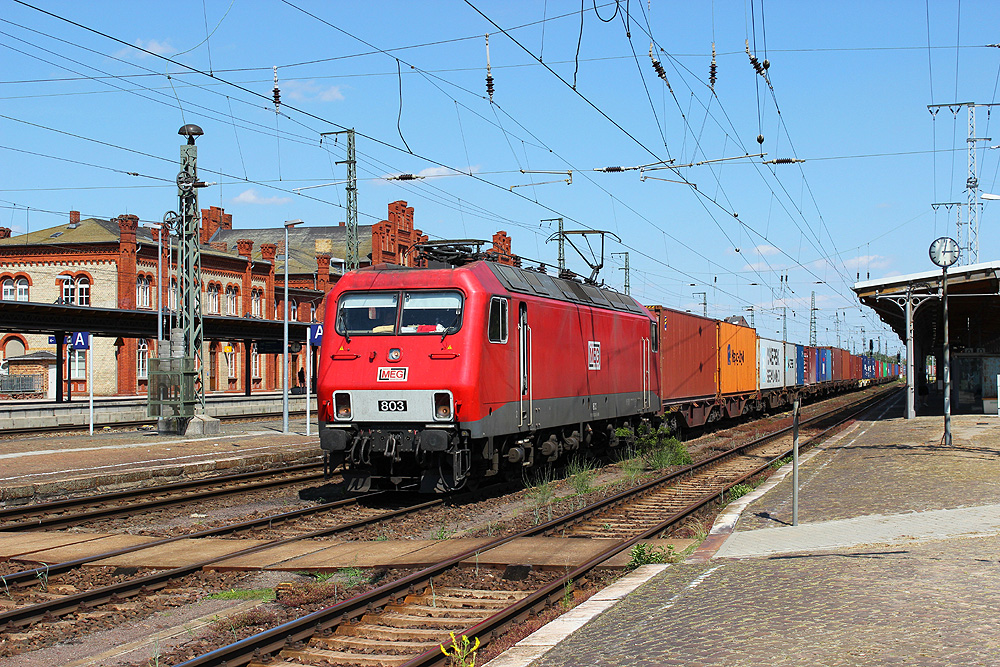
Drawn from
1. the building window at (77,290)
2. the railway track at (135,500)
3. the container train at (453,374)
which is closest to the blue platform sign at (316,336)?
the railway track at (135,500)

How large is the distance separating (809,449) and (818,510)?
448 inches

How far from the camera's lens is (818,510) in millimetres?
12172

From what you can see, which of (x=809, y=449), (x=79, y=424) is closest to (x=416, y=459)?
(x=809, y=449)

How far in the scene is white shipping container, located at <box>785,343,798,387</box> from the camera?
4216 centimetres

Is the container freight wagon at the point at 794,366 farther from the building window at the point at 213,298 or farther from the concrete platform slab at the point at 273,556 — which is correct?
the building window at the point at 213,298

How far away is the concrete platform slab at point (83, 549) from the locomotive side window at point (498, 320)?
5456mm

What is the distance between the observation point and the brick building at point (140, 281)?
52094 mm

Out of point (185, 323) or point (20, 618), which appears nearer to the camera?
point (20, 618)

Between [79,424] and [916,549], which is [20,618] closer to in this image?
[916,549]

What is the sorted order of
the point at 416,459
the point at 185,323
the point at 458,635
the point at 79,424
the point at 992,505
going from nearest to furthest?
1. the point at 458,635
2. the point at 992,505
3. the point at 416,459
4. the point at 185,323
5. the point at 79,424

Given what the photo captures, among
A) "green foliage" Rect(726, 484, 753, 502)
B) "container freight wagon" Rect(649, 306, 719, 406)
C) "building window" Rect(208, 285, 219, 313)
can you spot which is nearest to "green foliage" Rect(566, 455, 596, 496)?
"green foliage" Rect(726, 484, 753, 502)

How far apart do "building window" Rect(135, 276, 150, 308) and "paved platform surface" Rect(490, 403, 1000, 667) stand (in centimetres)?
4681

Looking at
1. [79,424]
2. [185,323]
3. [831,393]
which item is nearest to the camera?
[185,323]

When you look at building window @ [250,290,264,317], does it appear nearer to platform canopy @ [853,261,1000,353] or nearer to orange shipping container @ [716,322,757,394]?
orange shipping container @ [716,322,757,394]
